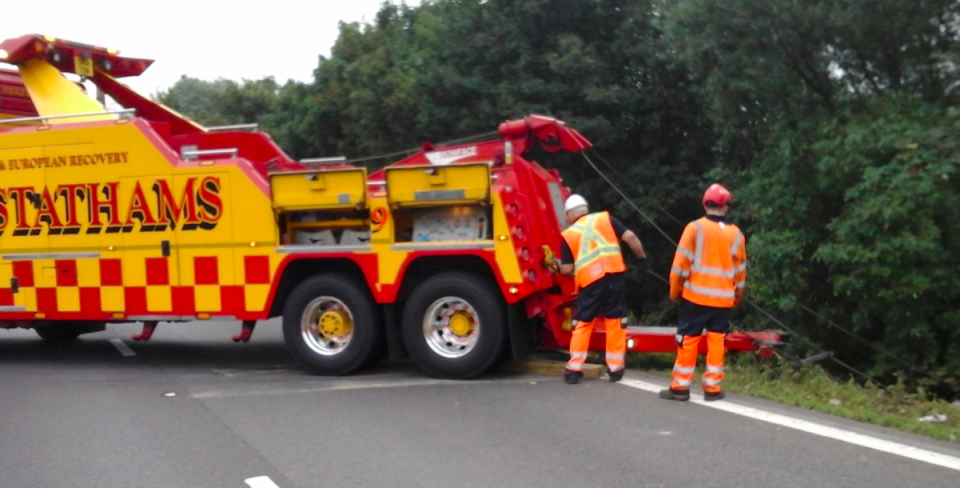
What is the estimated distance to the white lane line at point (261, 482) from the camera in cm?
604

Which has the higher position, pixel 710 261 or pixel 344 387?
pixel 710 261

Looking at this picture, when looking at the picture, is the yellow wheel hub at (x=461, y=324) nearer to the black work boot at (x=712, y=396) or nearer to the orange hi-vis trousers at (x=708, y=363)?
the orange hi-vis trousers at (x=708, y=363)

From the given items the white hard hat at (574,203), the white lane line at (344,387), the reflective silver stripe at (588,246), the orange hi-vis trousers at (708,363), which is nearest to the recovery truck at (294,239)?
the white lane line at (344,387)

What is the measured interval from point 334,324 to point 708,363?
11.6 feet

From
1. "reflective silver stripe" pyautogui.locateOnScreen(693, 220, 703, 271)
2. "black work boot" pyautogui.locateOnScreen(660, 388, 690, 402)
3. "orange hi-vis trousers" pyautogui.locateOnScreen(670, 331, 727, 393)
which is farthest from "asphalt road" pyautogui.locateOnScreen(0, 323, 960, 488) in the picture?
"reflective silver stripe" pyautogui.locateOnScreen(693, 220, 703, 271)

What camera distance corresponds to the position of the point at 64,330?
12945 mm

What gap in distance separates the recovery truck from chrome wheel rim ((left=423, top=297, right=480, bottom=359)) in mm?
12

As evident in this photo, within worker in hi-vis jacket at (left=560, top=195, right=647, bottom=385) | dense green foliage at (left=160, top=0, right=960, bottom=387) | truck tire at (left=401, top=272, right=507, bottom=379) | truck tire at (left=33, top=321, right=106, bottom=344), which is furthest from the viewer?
truck tire at (left=33, top=321, right=106, bottom=344)

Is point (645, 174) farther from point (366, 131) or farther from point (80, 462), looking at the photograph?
point (80, 462)

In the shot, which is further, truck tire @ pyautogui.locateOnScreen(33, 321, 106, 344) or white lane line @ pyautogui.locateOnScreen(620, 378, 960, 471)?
truck tire @ pyautogui.locateOnScreen(33, 321, 106, 344)

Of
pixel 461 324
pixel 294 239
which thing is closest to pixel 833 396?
pixel 461 324

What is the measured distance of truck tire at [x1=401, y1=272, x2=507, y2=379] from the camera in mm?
9023

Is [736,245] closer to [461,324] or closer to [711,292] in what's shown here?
[711,292]

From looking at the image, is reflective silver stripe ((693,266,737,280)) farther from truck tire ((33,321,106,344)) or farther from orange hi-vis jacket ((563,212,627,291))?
truck tire ((33,321,106,344))
